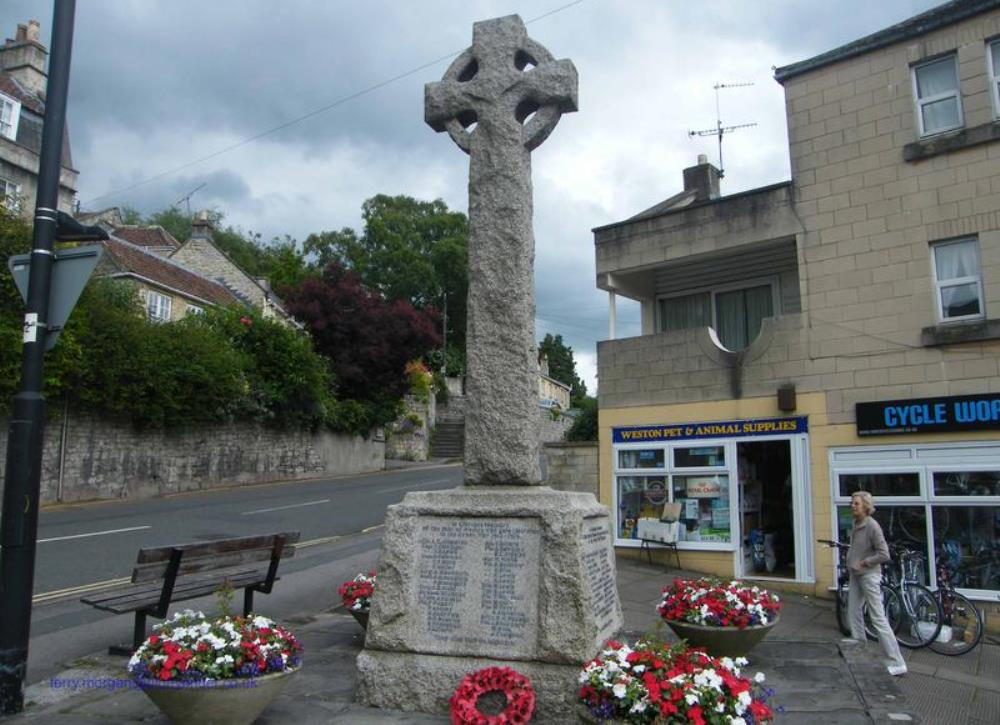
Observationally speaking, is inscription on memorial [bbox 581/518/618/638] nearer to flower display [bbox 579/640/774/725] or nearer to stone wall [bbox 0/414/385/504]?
flower display [bbox 579/640/774/725]

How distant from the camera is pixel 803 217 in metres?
12.6

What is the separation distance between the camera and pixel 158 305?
29562mm

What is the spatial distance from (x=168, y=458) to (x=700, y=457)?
1626cm

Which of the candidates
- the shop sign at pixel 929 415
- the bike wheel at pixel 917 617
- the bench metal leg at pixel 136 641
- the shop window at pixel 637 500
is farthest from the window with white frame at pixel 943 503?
the bench metal leg at pixel 136 641

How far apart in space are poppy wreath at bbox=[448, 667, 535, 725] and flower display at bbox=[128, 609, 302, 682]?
109 centimetres

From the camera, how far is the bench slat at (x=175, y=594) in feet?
21.1

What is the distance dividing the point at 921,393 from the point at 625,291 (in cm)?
572

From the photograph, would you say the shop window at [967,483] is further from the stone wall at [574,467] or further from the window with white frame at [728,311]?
the stone wall at [574,467]

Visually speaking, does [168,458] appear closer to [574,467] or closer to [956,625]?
[574,467]

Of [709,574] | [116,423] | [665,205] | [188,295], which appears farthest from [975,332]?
[188,295]

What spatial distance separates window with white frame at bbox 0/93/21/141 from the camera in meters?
29.5

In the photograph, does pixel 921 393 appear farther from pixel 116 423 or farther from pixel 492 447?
pixel 116 423

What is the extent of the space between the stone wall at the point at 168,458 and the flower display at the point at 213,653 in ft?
47.9

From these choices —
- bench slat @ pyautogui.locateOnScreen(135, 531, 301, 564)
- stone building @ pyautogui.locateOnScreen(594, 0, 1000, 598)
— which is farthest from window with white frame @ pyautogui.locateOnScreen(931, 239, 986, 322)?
bench slat @ pyautogui.locateOnScreen(135, 531, 301, 564)
